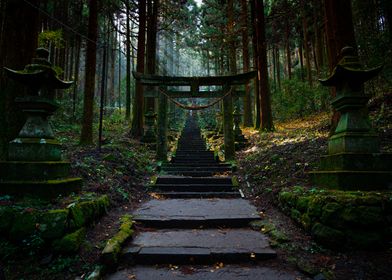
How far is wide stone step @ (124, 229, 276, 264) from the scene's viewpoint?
11.8 ft

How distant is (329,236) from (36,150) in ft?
14.9

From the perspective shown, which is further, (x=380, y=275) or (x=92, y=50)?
(x=92, y=50)

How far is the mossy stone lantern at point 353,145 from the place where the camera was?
4078 mm

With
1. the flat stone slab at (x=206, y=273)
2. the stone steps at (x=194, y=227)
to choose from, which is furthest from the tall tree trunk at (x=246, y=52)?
the flat stone slab at (x=206, y=273)

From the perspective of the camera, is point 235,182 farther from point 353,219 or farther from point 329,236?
point 353,219

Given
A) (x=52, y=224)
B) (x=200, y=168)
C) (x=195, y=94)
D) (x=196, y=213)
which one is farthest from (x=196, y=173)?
(x=52, y=224)

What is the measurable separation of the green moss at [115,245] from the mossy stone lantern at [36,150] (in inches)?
47.0

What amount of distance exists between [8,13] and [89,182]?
3.59 m

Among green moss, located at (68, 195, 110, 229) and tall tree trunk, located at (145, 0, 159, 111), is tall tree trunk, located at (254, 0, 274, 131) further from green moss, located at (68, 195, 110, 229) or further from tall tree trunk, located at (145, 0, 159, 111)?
green moss, located at (68, 195, 110, 229)

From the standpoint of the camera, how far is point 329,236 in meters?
3.50

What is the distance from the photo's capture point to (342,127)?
4.50 m

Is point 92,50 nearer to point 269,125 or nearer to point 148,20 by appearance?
point 148,20

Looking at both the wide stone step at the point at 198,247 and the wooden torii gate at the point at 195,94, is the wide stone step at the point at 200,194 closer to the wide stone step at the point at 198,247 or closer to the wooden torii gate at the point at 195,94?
the wide stone step at the point at 198,247

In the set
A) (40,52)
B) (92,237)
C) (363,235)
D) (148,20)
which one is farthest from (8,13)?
(148,20)
